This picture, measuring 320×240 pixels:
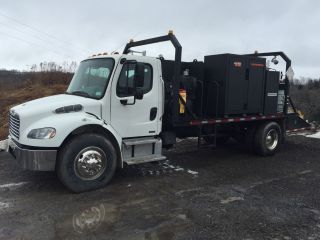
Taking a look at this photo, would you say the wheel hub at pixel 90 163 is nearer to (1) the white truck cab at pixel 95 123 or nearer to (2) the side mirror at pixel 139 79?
(1) the white truck cab at pixel 95 123

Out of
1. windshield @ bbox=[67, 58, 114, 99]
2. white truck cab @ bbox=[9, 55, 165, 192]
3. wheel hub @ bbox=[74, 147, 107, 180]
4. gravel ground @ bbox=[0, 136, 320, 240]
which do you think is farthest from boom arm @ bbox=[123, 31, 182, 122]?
wheel hub @ bbox=[74, 147, 107, 180]

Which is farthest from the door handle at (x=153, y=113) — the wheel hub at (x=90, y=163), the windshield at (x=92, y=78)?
the wheel hub at (x=90, y=163)

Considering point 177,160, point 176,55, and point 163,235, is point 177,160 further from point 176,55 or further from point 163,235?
point 163,235

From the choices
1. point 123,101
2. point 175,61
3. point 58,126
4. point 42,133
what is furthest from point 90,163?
point 175,61

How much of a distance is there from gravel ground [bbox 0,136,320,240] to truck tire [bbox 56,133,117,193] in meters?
0.20

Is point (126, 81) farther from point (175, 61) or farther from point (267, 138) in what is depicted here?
point (267, 138)

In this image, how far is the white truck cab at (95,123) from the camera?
6.04 meters

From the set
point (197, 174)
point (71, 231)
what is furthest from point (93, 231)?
point (197, 174)

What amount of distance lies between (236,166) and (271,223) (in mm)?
3403

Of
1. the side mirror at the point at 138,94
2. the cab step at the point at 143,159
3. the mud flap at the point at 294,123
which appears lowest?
the cab step at the point at 143,159

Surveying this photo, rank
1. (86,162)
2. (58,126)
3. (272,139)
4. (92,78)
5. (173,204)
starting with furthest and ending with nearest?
(272,139) < (92,78) < (86,162) < (58,126) < (173,204)

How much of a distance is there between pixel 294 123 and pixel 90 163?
22.0 feet

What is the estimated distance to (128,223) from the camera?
5.09 m

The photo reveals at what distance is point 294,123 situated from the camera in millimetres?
10672
